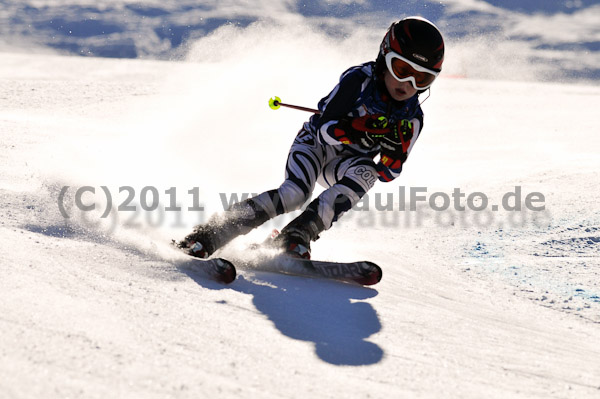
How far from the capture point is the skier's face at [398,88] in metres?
3.79

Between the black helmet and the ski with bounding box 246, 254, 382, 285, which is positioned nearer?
the ski with bounding box 246, 254, 382, 285

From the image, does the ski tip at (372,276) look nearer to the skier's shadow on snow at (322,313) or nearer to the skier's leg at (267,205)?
the skier's shadow on snow at (322,313)

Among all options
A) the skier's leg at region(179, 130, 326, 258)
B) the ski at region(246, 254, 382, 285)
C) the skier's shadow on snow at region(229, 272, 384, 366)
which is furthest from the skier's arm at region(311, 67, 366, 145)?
the skier's shadow on snow at region(229, 272, 384, 366)

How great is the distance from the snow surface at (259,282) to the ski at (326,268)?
6cm

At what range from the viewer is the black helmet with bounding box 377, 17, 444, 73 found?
364 centimetres

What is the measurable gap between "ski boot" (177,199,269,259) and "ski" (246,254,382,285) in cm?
23

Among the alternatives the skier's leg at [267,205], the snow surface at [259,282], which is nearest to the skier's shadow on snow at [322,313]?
the snow surface at [259,282]

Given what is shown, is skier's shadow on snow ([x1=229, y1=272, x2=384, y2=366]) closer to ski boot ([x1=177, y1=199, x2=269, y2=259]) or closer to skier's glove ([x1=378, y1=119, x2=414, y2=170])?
ski boot ([x1=177, y1=199, x2=269, y2=259])

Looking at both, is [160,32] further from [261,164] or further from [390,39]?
[390,39]

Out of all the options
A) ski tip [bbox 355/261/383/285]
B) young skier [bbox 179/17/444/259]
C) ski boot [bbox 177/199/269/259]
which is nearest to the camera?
ski tip [bbox 355/261/383/285]

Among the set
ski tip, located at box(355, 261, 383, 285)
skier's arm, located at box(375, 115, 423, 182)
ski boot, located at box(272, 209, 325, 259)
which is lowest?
ski tip, located at box(355, 261, 383, 285)

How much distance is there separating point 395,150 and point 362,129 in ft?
0.76

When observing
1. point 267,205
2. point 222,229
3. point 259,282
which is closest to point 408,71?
point 267,205

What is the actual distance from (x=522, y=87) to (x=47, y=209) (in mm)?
15225
